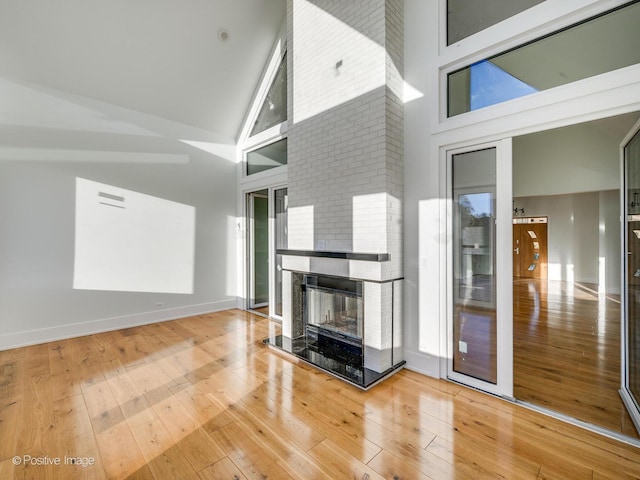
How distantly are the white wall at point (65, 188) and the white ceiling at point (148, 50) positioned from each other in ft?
0.91

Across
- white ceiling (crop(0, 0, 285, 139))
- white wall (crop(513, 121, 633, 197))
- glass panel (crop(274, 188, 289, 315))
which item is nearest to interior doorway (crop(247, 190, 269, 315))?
glass panel (crop(274, 188, 289, 315))

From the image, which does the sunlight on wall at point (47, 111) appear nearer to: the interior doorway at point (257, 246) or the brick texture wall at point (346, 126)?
the interior doorway at point (257, 246)

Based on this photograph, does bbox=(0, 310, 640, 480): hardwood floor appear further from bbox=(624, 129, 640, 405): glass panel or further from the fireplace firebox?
bbox=(624, 129, 640, 405): glass panel

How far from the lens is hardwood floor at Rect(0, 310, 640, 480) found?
1.81 metres

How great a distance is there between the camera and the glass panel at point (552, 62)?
2.11 metres

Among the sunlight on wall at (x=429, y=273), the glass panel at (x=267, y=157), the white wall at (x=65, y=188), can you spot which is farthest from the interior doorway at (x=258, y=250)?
the sunlight on wall at (x=429, y=273)

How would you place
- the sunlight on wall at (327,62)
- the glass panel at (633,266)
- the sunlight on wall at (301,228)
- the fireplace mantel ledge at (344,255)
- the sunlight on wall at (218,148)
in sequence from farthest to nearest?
1. the sunlight on wall at (218,148)
2. the sunlight on wall at (301,228)
3. the sunlight on wall at (327,62)
4. the fireplace mantel ledge at (344,255)
5. the glass panel at (633,266)

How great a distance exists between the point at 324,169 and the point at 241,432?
9.07 feet

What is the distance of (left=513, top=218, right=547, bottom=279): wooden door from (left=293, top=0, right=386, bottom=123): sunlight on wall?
335 inches

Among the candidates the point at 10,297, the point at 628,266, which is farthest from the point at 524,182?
the point at 10,297

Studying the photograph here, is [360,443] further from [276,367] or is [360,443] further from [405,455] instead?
[276,367]

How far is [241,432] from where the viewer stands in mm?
2146

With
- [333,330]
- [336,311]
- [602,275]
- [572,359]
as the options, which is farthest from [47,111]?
[602,275]

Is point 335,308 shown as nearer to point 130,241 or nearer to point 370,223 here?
point 370,223
